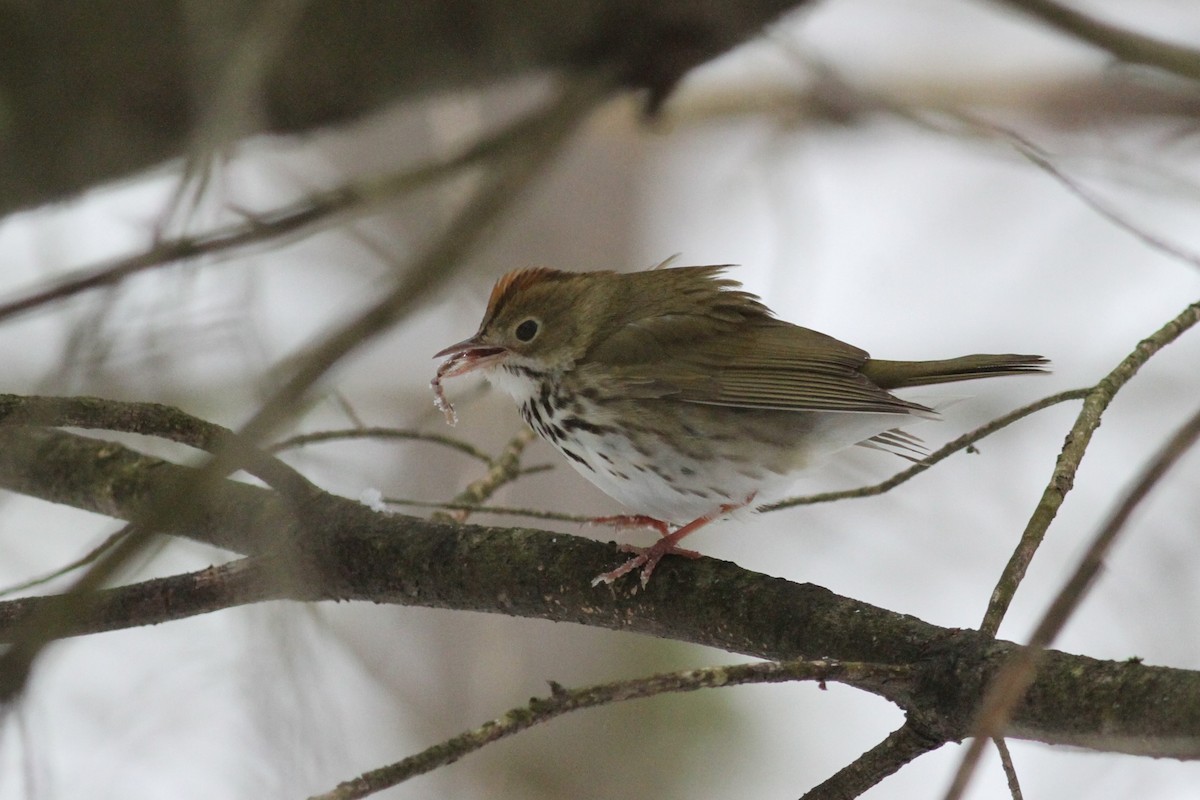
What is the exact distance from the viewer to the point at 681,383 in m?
3.81

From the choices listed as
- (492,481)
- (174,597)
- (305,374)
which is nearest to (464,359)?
(492,481)

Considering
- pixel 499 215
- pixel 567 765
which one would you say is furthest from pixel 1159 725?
pixel 567 765

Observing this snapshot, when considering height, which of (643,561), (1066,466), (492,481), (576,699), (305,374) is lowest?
(576,699)

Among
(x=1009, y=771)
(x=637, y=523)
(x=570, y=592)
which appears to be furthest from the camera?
(x=637, y=523)

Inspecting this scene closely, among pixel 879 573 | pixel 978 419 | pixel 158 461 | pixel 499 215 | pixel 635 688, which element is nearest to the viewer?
pixel 635 688

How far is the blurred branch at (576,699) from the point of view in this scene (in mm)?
1896

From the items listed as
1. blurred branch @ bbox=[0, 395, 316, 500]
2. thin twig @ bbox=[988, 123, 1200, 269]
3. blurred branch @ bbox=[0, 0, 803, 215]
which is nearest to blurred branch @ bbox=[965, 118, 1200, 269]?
thin twig @ bbox=[988, 123, 1200, 269]

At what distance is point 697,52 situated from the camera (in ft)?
12.7

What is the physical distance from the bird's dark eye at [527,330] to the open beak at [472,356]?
0.08m

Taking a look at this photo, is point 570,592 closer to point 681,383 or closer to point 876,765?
point 876,765

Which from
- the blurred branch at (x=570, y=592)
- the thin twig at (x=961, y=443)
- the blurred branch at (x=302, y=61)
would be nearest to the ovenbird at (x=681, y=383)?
the thin twig at (x=961, y=443)

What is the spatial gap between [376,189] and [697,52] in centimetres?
122

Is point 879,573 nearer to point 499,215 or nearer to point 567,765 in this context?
point 567,765

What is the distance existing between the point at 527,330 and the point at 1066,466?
7.03 feet
